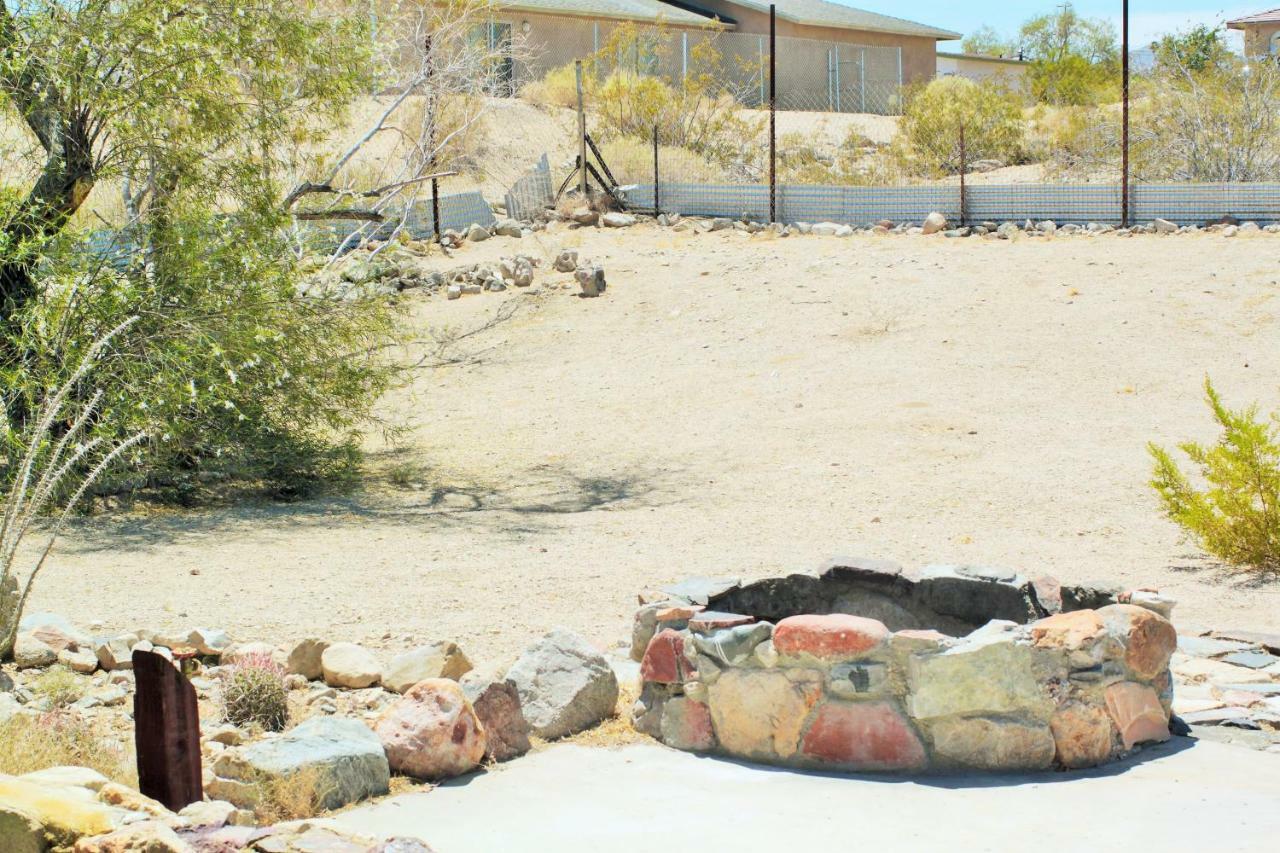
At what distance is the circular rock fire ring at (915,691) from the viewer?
5.22 m

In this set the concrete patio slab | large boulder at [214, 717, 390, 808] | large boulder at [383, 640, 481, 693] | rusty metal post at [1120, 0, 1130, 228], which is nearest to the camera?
the concrete patio slab

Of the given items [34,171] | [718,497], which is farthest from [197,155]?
[718,497]

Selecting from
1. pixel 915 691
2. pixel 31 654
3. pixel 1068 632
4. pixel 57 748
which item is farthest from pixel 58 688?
pixel 1068 632

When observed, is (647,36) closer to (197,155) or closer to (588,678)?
(197,155)

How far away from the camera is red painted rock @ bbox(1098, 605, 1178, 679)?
5.34 meters

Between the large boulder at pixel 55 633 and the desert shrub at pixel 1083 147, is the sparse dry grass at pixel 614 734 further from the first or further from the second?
the desert shrub at pixel 1083 147

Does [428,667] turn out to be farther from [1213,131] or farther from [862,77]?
[862,77]

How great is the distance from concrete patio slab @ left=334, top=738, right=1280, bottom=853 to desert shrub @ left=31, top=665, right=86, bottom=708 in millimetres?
1625

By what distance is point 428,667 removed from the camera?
20.4ft

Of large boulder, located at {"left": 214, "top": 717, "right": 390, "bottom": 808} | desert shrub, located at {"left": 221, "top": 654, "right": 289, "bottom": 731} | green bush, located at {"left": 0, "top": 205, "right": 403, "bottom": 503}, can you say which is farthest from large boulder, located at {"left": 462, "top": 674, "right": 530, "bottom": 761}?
green bush, located at {"left": 0, "top": 205, "right": 403, "bottom": 503}

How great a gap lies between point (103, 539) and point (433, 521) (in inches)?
83.8

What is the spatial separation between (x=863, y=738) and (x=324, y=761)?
1873 millimetres

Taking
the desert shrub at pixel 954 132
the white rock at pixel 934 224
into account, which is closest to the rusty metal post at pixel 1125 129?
the white rock at pixel 934 224

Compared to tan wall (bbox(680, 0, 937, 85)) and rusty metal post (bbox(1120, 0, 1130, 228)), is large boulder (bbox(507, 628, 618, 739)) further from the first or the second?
tan wall (bbox(680, 0, 937, 85))
